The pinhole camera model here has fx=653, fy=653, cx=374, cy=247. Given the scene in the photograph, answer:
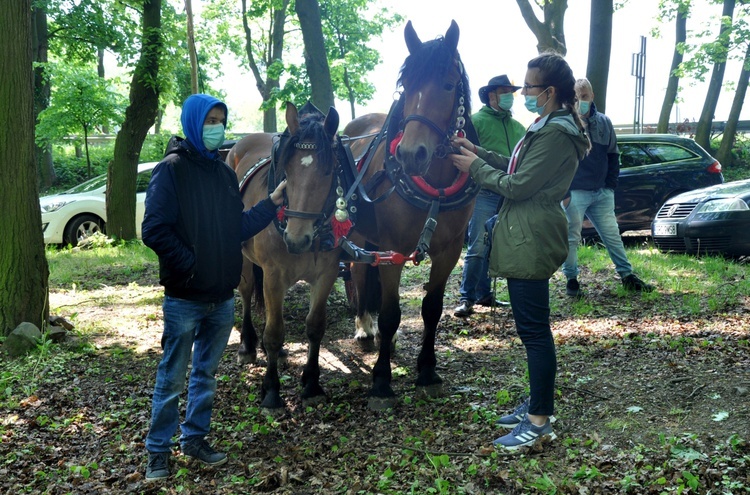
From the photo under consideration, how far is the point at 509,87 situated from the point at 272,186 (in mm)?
2927

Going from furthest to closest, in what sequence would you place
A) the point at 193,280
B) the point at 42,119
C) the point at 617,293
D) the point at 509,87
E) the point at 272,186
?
the point at 42,119 < the point at 617,293 < the point at 509,87 < the point at 272,186 < the point at 193,280

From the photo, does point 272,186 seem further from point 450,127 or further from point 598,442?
point 598,442

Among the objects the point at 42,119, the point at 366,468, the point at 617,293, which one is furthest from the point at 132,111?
the point at 366,468

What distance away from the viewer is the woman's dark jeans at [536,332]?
3.59 metres

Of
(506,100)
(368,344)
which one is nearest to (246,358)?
(368,344)

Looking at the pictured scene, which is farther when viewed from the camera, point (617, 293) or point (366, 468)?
point (617, 293)

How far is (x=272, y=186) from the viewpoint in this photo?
4.54m

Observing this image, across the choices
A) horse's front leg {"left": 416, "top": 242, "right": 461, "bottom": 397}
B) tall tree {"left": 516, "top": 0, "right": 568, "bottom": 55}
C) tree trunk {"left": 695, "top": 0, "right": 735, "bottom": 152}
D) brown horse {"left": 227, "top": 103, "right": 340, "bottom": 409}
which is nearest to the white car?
tall tree {"left": 516, "top": 0, "right": 568, "bottom": 55}

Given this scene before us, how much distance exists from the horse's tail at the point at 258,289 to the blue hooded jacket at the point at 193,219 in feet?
7.77

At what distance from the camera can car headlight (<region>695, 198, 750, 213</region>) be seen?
8430 mm

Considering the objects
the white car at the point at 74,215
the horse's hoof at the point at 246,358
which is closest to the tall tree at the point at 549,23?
the white car at the point at 74,215

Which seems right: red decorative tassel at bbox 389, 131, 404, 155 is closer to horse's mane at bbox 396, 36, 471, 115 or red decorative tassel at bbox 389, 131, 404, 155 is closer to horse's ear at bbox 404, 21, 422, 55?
horse's mane at bbox 396, 36, 471, 115

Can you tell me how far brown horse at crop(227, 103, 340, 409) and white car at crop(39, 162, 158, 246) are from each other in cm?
893

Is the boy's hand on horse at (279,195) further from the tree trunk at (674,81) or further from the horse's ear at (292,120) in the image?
the tree trunk at (674,81)
